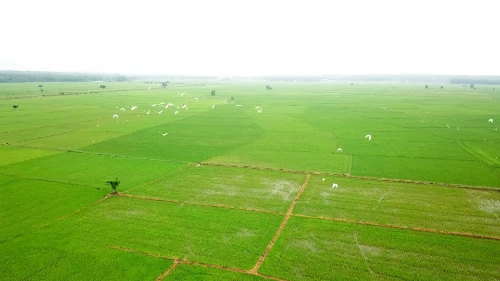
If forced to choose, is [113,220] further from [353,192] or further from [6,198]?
[353,192]

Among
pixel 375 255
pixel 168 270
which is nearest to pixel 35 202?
pixel 168 270

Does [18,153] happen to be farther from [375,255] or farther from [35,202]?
[375,255]

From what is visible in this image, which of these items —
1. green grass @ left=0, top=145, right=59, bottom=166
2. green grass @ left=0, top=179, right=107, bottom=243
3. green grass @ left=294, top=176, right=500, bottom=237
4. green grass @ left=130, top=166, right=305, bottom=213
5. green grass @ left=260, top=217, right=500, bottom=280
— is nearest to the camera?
green grass @ left=260, top=217, right=500, bottom=280

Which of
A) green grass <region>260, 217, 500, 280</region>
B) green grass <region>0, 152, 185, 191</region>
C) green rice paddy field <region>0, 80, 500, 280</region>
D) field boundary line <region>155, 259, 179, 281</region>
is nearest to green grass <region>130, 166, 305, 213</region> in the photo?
green rice paddy field <region>0, 80, 500, 280</region>

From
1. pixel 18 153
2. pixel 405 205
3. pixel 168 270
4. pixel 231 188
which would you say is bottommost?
pixel 168 270

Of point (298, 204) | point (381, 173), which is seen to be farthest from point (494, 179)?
point (298, 204)

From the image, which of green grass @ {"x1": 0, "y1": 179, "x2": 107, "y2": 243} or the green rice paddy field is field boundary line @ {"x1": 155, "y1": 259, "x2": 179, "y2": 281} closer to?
the green rice paddy field
